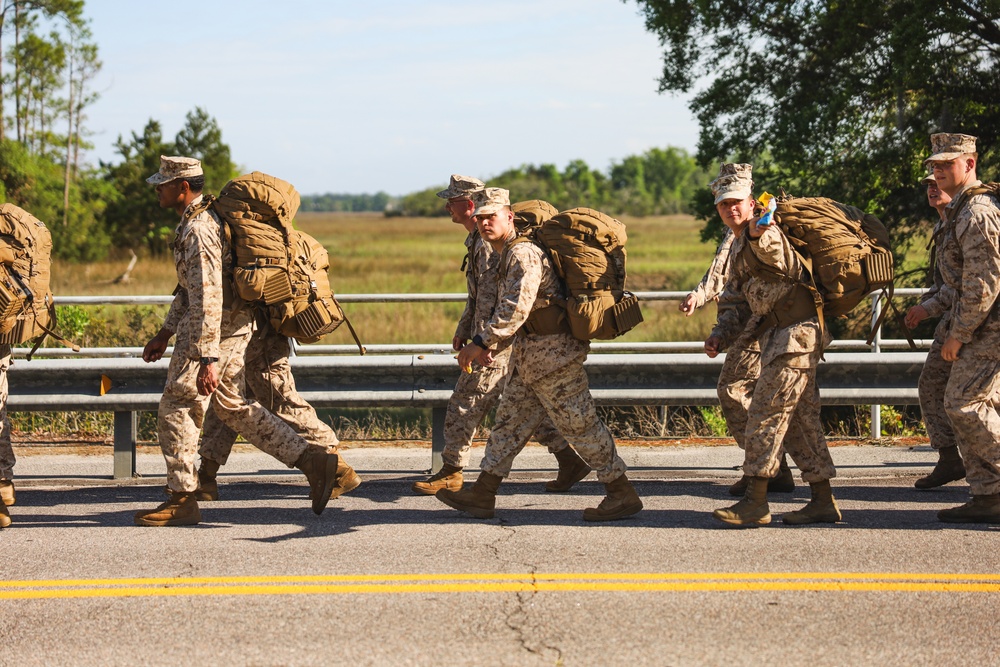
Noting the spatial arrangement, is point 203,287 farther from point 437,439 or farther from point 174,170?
point 437,439

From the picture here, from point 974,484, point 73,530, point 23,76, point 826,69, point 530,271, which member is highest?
point 23,76

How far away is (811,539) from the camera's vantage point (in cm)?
607

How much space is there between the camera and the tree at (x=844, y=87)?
594 inches

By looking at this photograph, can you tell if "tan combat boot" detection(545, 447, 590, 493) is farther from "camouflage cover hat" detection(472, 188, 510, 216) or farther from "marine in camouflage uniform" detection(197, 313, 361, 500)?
"camouflage cover hat" detection(472, 188, 510, 216)

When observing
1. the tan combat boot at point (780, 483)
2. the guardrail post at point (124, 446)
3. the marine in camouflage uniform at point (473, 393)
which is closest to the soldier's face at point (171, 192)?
the marine in camouflage uniform at point (473, 393)

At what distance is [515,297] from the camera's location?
6.25 m

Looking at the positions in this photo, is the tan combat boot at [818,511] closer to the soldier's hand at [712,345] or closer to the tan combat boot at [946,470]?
the soldier's hand at [712,345]

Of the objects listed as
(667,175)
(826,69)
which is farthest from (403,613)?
(667,175)

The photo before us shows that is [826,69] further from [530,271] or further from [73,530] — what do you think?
[73,530]

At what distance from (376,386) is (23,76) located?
46.5m

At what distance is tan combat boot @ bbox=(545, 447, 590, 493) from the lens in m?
7.35

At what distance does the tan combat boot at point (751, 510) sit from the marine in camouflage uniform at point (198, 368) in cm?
221

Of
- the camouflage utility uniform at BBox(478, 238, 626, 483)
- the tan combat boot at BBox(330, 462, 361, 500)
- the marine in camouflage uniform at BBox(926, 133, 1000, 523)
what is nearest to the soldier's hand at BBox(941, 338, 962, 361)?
the marine in camouflage uniform at BBox(926, 133, 1000, 523)

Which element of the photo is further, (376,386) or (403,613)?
(376,386)
